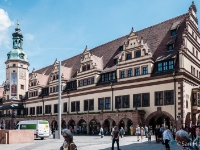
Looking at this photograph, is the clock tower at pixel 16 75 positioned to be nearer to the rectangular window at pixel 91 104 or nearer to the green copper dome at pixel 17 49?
the green copper dome at pixel 17 49

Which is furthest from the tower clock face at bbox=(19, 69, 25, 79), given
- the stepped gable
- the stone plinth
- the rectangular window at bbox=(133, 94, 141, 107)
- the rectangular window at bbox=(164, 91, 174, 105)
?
the stone plinth

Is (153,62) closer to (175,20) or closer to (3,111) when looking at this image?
(175,20)

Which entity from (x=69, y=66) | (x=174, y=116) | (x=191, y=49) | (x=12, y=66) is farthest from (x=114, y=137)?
(x=12, y=66)

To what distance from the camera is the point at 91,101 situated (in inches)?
1801

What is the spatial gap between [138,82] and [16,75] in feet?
126

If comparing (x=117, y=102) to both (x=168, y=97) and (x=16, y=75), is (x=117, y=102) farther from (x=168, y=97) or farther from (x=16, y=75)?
(x=16, y=75)

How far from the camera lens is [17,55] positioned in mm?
69625

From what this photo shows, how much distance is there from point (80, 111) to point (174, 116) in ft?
60.6

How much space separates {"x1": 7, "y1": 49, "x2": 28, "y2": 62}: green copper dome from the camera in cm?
6918

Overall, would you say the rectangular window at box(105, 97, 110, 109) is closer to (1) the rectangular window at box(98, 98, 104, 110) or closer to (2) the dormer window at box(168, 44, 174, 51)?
(1) the rectangular window at box(98, 98, 104, 110)

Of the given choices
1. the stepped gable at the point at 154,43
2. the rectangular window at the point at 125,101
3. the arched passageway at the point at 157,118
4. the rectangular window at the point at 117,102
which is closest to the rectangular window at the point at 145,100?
the arched passageway at the point at 157,118

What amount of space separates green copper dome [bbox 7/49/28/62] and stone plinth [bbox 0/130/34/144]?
148ft

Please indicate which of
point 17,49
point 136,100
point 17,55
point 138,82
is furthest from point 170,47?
point 17,49

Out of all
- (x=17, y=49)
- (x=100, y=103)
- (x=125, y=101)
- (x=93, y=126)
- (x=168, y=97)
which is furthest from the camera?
(x=17, y=49)
